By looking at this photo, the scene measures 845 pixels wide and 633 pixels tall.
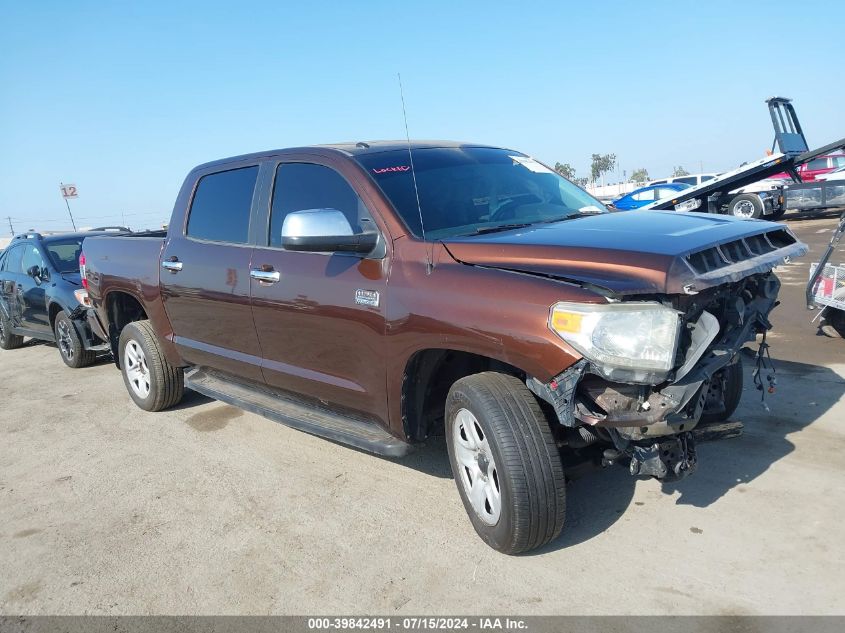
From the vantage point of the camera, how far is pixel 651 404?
105 inches

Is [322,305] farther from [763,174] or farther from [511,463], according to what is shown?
[763,174]

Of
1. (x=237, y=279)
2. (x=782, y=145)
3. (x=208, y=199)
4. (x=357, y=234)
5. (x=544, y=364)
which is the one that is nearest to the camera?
(x=544, y=364)

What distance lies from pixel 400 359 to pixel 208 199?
2.40 metres

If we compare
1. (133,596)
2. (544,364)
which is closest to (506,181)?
(544,364)

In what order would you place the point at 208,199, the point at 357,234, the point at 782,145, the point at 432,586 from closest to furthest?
the point at 432,586 → the point at 357,234 → the point at 208,199 → the point at 782,145

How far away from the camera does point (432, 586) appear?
2.95 metres

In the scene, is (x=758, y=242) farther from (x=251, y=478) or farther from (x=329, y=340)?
(x=251, y=478)

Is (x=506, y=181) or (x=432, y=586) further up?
(x=506, y=181)

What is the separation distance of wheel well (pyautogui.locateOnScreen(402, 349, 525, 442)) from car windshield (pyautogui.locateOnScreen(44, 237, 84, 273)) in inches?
255

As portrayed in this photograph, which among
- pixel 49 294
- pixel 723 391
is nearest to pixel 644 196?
pixel 49 294

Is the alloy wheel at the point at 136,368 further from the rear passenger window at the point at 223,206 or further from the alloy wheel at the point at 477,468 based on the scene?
the alloy wheel at the point at 477,468

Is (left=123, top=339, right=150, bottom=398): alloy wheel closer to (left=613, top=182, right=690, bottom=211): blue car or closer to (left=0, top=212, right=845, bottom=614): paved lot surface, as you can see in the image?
(left=0, top=212, right=845, bottom=614): paved lot surface

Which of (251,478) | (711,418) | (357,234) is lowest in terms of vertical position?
(251,478)

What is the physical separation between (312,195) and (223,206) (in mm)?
1036
